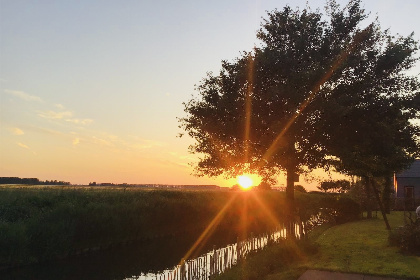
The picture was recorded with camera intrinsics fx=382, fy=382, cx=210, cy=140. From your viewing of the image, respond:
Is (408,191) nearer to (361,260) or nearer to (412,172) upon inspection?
(412,172)

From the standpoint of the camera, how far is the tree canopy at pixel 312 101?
20797 mm

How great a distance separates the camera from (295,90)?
66.4 ft

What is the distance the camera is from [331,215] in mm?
38312

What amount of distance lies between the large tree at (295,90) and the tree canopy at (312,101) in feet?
0.20

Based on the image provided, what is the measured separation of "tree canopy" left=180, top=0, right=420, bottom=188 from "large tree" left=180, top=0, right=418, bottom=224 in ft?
0.20

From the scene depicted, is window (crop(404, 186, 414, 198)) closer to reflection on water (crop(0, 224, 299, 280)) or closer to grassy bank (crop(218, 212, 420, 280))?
reflection on water (crop(0, 224, 299, 280))

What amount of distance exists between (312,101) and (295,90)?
3.94 ft

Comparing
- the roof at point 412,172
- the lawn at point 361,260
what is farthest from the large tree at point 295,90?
the roof at point 412,172

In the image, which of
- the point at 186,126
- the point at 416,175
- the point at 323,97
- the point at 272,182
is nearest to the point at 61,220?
the point at 186,126

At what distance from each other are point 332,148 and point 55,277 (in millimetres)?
16726

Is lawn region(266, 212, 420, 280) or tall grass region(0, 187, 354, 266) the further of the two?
tall grass region(0, 187, 354, 266)

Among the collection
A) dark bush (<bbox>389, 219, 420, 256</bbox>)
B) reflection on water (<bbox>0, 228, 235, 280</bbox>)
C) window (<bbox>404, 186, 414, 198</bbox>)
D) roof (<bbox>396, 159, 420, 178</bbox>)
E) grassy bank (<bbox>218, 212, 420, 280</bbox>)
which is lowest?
reflection on water (<bbox>0, 228, 235, 280</bbox>)

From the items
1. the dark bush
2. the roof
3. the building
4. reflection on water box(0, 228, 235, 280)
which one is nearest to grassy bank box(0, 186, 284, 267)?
reflection on water box(0, 228, 235, 280)

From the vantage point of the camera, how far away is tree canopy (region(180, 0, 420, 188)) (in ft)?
68.2
